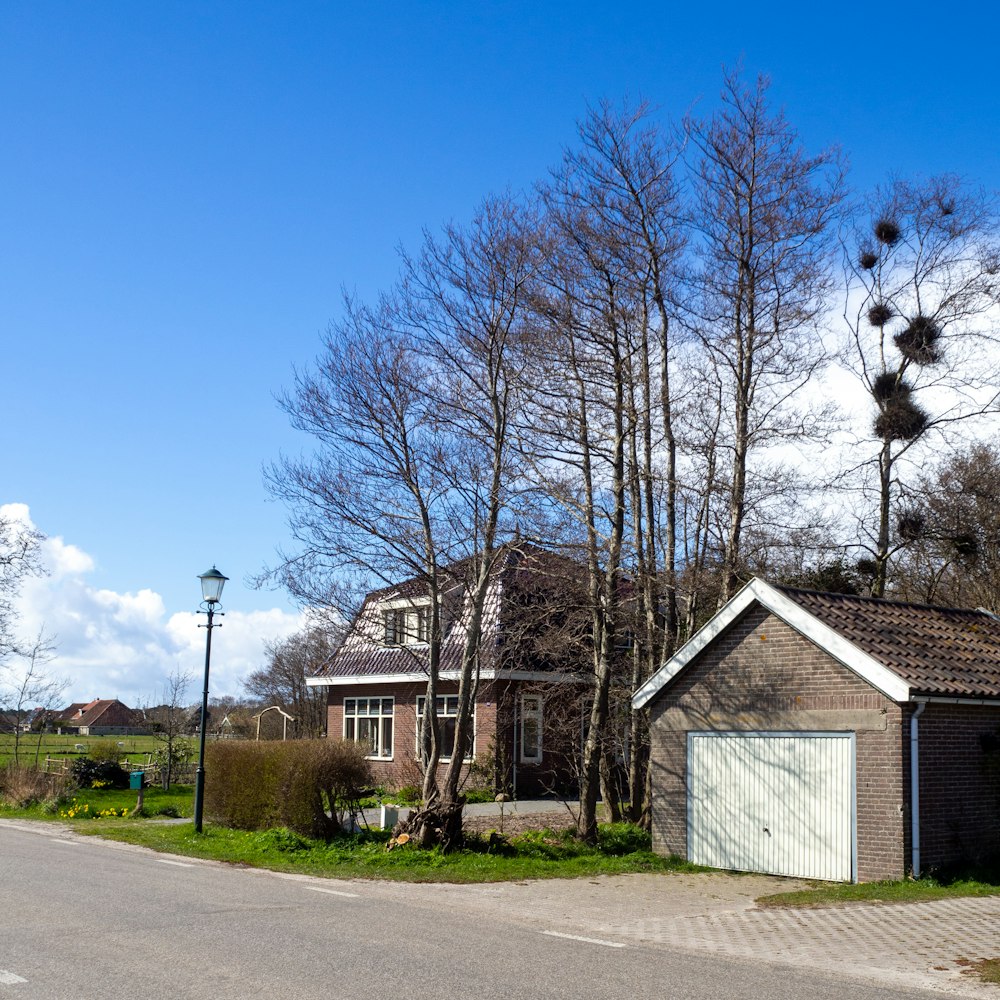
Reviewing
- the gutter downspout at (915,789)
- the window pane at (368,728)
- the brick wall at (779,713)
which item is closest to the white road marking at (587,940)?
the brick wall at (779,713)

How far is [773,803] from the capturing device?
54.9ft

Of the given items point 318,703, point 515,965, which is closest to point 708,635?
point 515,965

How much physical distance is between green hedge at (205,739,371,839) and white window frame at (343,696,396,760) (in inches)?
485

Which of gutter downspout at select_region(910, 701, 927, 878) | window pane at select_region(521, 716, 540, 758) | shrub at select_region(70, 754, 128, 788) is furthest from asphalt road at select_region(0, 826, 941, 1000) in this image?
shrub at select_region(70, 754, 128, 788)

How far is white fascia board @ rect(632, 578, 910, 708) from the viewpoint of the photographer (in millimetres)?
15289

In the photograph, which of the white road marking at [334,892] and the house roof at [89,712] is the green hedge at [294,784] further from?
the house roof at [89,712]

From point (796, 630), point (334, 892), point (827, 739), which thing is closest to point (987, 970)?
point (827, 739)

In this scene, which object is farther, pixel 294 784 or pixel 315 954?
pixel 294 784

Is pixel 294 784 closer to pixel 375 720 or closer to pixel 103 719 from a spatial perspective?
pixel 375 720

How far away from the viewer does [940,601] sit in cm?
3156

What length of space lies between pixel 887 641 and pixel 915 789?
241 centimetres

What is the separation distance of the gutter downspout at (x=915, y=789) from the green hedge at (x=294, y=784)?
9143mm

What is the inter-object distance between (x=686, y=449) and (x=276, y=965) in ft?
49.0

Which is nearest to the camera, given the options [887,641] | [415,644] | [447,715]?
[887,641]
